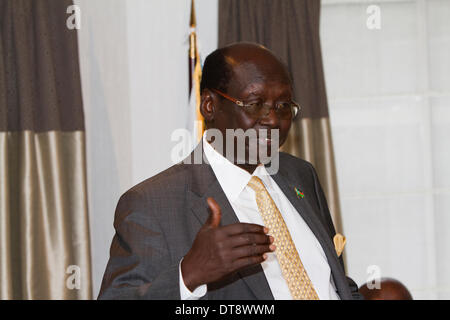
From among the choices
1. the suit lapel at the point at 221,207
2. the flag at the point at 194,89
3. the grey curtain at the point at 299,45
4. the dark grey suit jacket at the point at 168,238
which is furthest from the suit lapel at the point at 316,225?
the grey curtain at the point at 299,45

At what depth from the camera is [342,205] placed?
3449 mm

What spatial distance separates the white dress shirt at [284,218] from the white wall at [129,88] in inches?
67.4

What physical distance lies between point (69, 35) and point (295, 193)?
1850mm

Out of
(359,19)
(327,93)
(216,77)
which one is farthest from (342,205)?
(216,77)

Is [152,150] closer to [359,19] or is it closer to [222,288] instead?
[359,19]

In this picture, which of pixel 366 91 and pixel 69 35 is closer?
pixel 69 35

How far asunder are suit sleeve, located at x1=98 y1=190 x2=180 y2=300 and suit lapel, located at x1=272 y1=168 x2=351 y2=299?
0.43 m

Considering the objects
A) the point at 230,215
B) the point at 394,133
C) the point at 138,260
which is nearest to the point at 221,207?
the point at 230,215

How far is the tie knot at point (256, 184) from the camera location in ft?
5.16

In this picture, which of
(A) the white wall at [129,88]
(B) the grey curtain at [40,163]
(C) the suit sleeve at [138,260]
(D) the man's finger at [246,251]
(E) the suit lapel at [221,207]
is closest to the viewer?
(D) the man's finger at [246,251]

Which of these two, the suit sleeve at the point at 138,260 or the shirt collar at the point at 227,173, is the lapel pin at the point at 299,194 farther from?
the suit sleeve at the point at 138,260

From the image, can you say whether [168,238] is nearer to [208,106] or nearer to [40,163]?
[208,106]

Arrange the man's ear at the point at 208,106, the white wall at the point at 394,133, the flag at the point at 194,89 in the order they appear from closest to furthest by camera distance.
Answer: the man's ear at the point at 208,106 → the flag at the point at 194,89 → the white wall at the point at 394,133

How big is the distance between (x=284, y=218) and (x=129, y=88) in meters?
1.94
